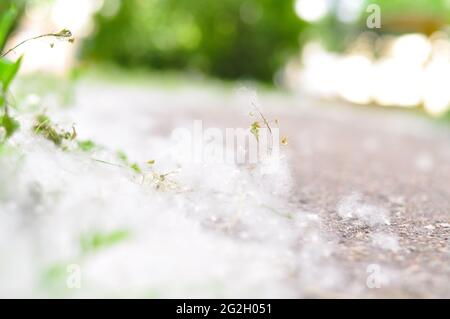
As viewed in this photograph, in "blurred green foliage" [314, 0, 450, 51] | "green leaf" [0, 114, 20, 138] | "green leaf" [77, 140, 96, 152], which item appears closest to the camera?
"green leaf" [0, 114, 20, 138]

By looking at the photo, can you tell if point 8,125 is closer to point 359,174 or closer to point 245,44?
point 359,174

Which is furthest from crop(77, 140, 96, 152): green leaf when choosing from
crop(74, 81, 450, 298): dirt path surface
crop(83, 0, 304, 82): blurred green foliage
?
crop(83, 0, 304, 82): blurred green foliage

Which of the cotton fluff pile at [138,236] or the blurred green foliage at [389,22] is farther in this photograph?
the blurred green foliage at [389,22]

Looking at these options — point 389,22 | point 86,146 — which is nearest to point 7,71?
point 86,146

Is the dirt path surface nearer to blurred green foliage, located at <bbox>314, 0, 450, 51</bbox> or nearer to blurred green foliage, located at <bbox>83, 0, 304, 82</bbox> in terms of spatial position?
blurred green foliage, located at <bbox>83, 0, 304, 82</bbox>

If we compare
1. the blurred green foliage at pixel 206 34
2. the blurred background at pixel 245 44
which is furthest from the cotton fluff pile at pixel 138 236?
the blurred green foliage at pixel 206 34

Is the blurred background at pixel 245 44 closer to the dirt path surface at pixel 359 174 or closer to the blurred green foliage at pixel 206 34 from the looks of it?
the blurred green foliage at pixel 206 34

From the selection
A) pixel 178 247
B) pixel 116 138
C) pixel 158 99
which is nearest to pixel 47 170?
pixel 178 247
